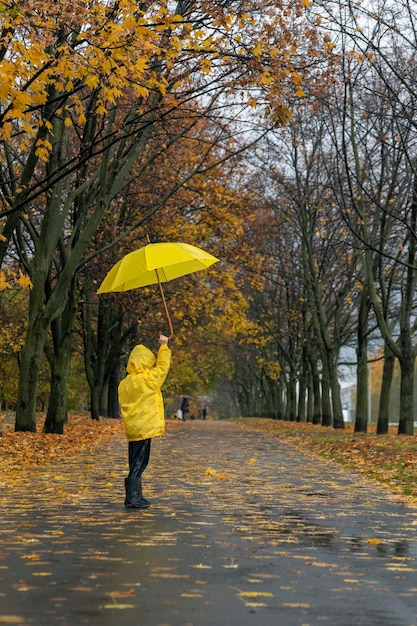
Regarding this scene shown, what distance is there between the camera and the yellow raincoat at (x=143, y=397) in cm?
892

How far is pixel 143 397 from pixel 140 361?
1.21ft

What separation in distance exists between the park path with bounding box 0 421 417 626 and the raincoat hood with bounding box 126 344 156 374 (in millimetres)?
1396

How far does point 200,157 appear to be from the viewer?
26.4 m

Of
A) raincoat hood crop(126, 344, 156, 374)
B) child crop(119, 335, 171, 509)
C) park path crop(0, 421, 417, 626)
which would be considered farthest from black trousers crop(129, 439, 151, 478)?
raincoat hood crop(126, 344, 156, 374)

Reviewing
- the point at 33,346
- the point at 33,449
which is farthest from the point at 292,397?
the point at 33,449

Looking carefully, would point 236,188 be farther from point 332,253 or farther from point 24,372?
point 24,372

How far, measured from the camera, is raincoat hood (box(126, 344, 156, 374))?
9.03 metres

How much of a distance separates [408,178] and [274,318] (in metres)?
24.7

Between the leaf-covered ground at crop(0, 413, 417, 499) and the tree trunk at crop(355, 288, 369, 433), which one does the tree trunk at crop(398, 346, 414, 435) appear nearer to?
the tree trunk at crop(355, 288, 369, 433)

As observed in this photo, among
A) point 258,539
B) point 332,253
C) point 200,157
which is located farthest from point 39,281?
point 332,253

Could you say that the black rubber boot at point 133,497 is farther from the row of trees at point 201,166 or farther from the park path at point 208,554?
the row of trees at point 201,166

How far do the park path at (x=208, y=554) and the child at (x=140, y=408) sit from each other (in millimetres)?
330

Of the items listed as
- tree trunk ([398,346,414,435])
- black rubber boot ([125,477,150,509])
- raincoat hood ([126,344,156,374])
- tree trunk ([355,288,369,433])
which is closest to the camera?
black rubber boot ([125,477,150,509])

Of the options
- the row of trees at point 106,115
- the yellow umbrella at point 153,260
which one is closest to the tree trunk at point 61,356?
the row of trees at point 106,115
